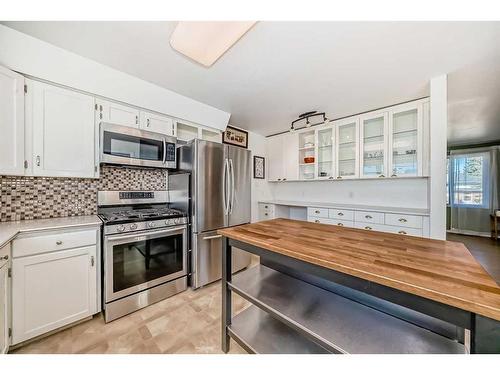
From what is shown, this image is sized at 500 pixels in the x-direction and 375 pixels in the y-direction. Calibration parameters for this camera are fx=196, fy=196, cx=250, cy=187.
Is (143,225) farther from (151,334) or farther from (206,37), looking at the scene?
(206,37)

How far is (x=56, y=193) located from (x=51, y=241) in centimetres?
70

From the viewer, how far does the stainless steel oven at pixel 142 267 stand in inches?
69.6

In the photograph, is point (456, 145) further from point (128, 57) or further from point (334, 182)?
point (128, 57)

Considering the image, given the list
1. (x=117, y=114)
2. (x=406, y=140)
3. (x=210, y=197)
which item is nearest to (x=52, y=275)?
(x=210, y=197)

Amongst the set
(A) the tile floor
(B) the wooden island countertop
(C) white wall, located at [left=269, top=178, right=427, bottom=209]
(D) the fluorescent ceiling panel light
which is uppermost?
(D) the fluorescent ceiling panel light

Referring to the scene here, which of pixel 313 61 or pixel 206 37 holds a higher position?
pixel 313 61

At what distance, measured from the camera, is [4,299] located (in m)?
1.29

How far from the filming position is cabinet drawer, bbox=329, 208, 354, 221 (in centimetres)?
297

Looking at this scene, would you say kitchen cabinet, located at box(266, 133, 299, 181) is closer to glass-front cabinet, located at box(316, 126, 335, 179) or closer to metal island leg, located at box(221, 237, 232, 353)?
glass-front cabinet, located at box(316, 126, 335, 179)

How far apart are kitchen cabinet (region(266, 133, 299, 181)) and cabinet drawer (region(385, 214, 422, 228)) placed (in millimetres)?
1684

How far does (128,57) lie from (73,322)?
7.79ft

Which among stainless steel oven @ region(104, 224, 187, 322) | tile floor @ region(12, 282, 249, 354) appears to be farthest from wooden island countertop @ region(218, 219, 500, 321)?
stainless steel oven @ region(104, 224, 187, 322)

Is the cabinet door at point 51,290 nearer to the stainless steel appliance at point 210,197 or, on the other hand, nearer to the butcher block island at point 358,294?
the stainless steel appliance at point 210,197

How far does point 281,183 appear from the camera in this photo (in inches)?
180
